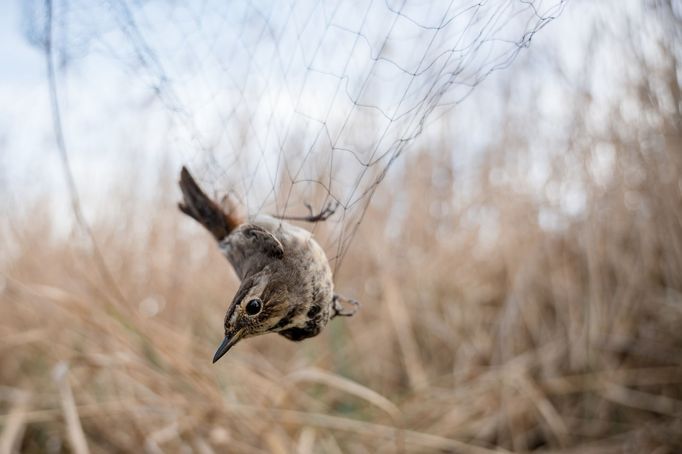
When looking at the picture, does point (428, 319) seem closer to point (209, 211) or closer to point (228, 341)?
point (209, 211)

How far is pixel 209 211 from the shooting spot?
22.4 inches

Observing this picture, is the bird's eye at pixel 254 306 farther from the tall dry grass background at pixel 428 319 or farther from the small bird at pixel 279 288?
the tall dry grass background at pixel 428 319

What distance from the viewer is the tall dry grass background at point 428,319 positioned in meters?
1.90

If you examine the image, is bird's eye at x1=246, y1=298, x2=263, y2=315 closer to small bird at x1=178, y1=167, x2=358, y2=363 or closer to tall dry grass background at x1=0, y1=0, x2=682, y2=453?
small bird at x1=178, y1=167, x2=358, y2=363

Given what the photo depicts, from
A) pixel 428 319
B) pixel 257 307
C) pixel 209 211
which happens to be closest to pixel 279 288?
pixel 257 307

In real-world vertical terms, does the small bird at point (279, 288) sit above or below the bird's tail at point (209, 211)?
below

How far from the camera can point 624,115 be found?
2.05m

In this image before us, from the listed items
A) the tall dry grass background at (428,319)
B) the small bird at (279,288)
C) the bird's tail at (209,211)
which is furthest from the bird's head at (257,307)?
the tall dry grass background at (428,319)

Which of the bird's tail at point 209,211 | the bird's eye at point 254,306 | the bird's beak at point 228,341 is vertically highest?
the bird's tail at point 209,211

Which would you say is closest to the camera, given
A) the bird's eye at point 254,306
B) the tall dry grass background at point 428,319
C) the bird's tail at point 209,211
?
the bird's eye at point 254,306

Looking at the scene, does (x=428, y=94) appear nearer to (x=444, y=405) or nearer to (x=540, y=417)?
(x=444, y=405)

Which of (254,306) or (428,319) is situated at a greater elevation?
(428,319)

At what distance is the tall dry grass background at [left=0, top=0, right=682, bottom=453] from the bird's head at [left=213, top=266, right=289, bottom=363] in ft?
4.23

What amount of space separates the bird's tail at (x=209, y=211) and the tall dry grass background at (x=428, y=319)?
1.20 m
